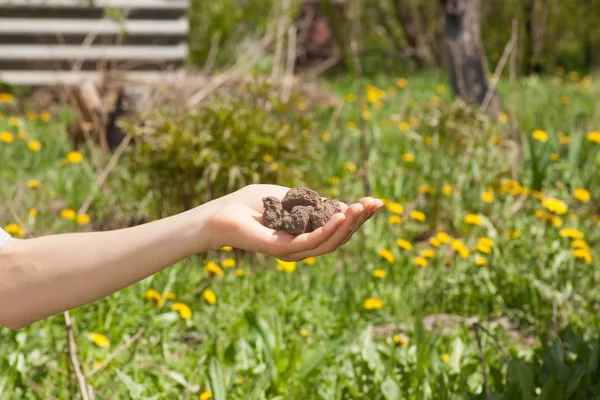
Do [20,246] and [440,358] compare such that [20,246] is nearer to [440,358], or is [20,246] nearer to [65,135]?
[440,358]

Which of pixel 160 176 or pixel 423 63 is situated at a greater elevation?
pixel 160 176

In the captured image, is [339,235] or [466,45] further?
[466,45]

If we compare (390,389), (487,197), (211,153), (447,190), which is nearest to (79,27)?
(211,153)

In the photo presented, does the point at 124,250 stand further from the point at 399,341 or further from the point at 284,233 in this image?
the point at 399,341

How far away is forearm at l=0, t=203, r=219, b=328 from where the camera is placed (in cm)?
158

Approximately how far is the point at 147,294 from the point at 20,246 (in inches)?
58.5

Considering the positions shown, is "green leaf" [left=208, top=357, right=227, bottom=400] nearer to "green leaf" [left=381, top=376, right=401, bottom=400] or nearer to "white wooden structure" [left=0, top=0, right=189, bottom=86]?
"green leaf" [left=381, top=376, right=401, bottom=400]

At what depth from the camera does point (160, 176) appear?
4.09 m

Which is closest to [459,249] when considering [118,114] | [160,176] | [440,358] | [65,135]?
[440,358]

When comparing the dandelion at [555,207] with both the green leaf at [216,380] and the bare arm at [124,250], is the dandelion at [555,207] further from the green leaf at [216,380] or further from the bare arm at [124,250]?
the bare arm at [124,250]

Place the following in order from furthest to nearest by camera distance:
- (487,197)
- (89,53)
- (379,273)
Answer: (89,53) < (487,197) < (379,273)

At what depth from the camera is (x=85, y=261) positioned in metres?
1.60

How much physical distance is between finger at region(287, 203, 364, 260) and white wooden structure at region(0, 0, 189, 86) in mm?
6115

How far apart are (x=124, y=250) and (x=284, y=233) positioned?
31 centimetres
